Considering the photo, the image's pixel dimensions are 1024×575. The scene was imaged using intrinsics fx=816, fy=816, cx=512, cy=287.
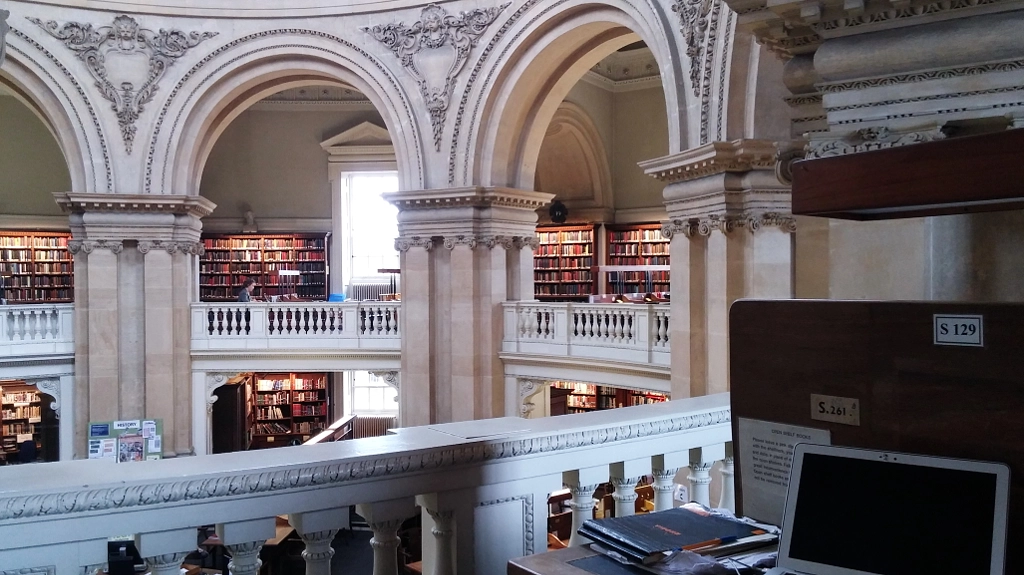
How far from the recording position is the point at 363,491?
1.74 metres

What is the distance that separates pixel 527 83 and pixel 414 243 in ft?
8.56

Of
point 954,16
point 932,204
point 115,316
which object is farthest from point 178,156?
point 932,204

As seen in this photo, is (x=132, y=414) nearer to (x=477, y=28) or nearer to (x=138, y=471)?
(x=477, y=28)

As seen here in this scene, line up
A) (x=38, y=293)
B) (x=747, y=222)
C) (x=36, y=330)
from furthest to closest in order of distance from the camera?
(x=38, y=293)
(x=36, y=330)
(x=747, y=222)

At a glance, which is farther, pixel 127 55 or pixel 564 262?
pixel 564 262

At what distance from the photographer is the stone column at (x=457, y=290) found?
35.5 ft

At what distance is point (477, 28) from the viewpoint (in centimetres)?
1061

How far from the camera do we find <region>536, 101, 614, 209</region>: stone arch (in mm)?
15156

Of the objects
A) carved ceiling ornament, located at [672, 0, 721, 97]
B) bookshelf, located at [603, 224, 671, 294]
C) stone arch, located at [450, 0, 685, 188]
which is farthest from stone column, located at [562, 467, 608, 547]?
bookshelf, located at [603, 224, 671, 294]

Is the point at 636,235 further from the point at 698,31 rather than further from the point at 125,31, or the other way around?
the point at 125,31

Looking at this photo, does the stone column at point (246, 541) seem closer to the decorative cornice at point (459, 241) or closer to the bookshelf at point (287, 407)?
the decorative cornice at point (459, 241)

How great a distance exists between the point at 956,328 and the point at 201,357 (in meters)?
12.0

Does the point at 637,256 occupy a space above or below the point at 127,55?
below

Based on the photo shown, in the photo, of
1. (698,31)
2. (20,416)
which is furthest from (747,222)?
(20,416)
